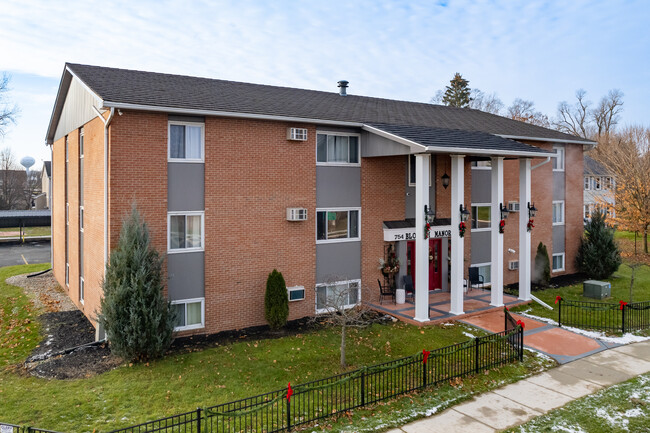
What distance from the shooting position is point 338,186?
1634cm

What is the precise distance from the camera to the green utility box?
61.7 feet

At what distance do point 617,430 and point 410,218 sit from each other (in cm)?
1049

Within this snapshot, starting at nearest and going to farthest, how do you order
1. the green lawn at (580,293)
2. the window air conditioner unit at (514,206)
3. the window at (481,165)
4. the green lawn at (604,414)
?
1. the green lawn at (604,414)
2. the green lawn at (580,293)
3. the window at (481,165)
4. the window air conditioner unit at (514,206)

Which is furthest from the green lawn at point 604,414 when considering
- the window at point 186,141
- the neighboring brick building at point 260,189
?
the window at point 186,141

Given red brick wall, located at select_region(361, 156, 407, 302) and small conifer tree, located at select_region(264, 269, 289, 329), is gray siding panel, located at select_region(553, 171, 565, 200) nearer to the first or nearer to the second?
red brick wall, located at select_region(361, 156, 407, 302)

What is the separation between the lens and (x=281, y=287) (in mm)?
14570

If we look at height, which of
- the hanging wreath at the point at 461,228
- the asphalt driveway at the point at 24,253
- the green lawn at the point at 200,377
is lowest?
the green lawn at the point at 200,377

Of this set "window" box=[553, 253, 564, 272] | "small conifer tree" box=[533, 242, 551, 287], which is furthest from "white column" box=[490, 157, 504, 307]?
"window" box=[553, 253, 564, 272]

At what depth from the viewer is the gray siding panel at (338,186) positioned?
52.5 ft

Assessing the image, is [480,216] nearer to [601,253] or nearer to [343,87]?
[601,253]

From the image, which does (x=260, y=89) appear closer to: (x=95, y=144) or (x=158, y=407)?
(x=95, y=144)

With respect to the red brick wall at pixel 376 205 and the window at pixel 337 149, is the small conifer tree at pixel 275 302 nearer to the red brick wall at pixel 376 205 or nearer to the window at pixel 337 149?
the red brick wall at pixel 376 205

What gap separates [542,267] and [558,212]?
3.66 metres

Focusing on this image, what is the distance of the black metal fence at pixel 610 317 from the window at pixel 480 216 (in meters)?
4.88
